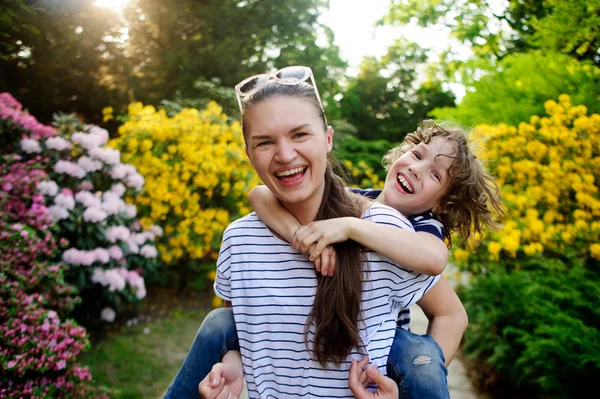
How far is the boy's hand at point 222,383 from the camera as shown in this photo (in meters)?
1.33

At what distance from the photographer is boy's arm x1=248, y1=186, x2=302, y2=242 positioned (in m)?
1.36

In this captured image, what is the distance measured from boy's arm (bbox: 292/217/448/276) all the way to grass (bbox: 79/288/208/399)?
8.20 ft

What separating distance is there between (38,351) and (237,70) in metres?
8.19

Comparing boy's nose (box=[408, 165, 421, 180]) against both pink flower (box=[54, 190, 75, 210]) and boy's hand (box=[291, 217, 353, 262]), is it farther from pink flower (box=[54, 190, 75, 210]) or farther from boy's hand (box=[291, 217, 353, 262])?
pink flower (box=[54, 190, 75, 210])

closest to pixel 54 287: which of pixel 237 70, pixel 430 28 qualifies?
pixel 237 70

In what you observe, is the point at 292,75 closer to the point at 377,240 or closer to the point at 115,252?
the point at 377,240

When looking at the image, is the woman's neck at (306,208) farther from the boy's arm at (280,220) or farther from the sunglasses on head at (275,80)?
the sunglasses on head at (275,80)

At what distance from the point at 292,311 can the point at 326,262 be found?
0.18 meters

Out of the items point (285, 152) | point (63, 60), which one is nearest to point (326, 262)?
point (285, 152)

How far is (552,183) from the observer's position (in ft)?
11.3

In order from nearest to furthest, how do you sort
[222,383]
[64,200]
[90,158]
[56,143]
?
[222,383] → [64,200] → [56,143] → [90,158]

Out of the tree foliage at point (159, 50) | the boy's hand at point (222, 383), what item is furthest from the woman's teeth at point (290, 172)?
the tree foliage at point (159, 50)

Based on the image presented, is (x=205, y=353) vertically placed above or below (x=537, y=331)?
above

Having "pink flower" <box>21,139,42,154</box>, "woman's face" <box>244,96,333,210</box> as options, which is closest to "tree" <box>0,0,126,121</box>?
"pink flower" <box>21,139,42,154</box>
